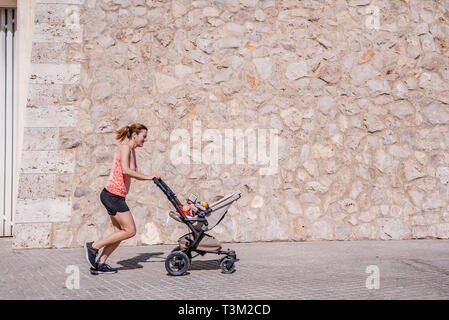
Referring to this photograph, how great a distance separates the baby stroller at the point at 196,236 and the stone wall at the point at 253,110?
2865 mm

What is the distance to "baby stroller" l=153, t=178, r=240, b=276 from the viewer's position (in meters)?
6.32

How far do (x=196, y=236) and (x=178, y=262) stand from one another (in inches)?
14.8

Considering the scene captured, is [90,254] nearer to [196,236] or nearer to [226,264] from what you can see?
[196,236]

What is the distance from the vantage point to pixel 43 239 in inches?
347

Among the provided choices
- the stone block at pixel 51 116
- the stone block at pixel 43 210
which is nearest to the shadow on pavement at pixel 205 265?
the stone block at pixel 43 210

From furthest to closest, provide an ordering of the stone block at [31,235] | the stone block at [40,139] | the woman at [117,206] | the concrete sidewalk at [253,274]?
the stone block at [40,139], the stone block at [31,235], the woman at [117,206], the concrete sidewalk at [253,274]

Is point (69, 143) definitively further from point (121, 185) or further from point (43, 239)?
point (121, 185)

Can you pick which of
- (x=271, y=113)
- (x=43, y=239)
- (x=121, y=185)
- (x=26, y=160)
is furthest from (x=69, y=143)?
(x=271, y=113)

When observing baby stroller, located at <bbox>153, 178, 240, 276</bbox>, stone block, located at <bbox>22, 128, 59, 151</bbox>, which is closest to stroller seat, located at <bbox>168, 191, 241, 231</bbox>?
baby stroller, located at <bbox>153, 178, 240, 276</bbox>

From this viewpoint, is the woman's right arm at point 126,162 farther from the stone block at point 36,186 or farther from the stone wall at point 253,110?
the stone block at point 36,186

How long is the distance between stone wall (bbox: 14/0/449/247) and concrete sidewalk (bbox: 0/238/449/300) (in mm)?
793

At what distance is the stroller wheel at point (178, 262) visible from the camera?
6289mm

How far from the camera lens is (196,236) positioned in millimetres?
6398

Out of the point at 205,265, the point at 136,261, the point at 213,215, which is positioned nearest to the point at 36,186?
the point at 136,261
